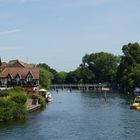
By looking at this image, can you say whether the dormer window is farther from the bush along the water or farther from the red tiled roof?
the bush along the water

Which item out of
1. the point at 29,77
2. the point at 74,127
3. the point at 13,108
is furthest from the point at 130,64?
the point at 74,127

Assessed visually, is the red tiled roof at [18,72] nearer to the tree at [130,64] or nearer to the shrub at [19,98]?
the tree at [130,64]

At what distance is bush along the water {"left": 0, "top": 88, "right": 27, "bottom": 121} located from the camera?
217 feet

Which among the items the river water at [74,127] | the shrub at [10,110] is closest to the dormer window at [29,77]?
the river water at [74,127]

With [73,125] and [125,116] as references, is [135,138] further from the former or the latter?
[125,116]

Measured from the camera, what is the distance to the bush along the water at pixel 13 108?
217 ft

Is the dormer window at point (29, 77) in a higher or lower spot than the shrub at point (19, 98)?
higher

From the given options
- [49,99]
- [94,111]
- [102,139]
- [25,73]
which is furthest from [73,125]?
[25,73]

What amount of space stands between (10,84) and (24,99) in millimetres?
45512

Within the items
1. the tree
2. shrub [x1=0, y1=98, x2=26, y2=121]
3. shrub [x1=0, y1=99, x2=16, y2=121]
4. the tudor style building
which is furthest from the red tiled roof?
shrub [x1=0, y1=99, x2=16, y2=121]

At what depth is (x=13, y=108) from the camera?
67625mm

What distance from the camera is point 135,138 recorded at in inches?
2109

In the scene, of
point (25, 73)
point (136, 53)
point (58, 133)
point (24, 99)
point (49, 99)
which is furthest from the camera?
point (136, 53)

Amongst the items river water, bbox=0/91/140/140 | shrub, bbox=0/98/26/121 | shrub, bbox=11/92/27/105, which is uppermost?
shrub, bbox=11/92/27/105
